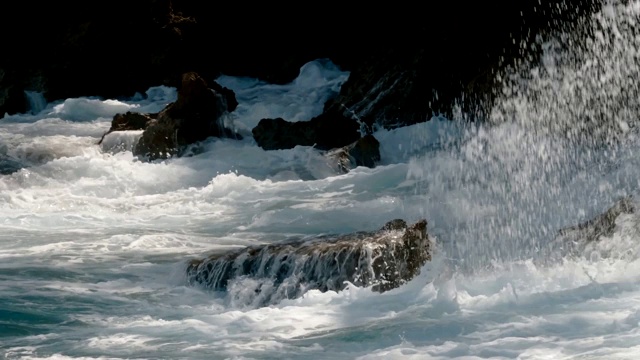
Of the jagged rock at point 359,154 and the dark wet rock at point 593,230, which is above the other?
the jagged rock at point 359,154

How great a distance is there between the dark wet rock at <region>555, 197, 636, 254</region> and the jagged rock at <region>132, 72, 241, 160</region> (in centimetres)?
886

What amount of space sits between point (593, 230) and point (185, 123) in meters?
9.57

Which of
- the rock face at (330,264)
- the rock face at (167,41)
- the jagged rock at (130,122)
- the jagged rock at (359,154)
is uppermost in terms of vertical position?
the rock face at (167,41)

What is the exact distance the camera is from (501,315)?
20.8 feet

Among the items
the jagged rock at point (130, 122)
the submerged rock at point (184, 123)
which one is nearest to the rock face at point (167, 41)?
the submerged rock at point (184, 123)

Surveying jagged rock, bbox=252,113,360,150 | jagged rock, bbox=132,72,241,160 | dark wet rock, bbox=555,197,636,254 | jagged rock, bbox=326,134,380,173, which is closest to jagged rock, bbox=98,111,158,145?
jagged rock, bbox=132,72,241,160

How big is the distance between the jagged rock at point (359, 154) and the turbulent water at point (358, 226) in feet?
0.74

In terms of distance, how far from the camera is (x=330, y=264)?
786 centimetres

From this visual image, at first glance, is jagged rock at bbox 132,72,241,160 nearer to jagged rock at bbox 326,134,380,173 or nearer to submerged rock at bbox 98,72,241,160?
submerged rock at bbox 98,72,241,160

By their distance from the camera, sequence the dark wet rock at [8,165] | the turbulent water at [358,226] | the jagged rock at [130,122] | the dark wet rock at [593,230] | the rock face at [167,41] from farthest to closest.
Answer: the rock face at [167,41]
the jagged rock at [130,122]
the dark wet rock at [8,165]
the dark wet rock at [593,230]
the turbulent water at [358,226]

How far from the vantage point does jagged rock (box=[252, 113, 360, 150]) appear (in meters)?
15.6

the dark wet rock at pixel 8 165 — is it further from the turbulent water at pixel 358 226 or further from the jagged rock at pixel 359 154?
the jagged rock at pixel 359 154

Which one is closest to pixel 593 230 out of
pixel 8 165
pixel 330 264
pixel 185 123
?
pixel 330 264

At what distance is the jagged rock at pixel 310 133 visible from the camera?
15645 millimetres
